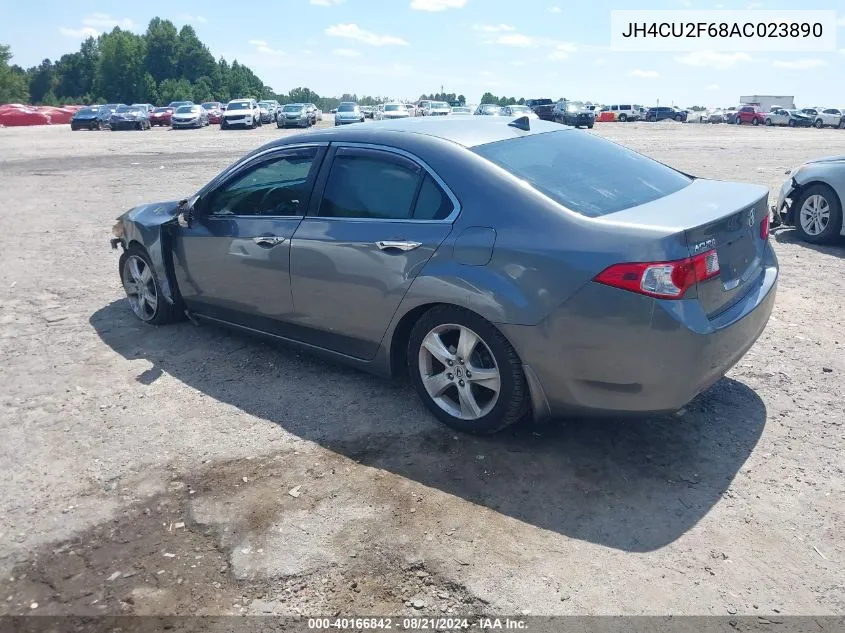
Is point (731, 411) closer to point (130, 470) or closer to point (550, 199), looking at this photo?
point (550, 199)

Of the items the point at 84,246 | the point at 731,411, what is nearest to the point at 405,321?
the point at 731,411

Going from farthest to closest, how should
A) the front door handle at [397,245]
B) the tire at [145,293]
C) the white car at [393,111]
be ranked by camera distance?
the white car at [393,111] → the tire at [145,293] → the front door handle at [397,245]

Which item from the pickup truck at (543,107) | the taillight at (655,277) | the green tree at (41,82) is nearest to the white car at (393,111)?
the pickup truck at (543,107)

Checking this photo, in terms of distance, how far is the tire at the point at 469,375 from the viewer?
143 inches

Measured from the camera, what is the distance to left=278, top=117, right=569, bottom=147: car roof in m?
4.11

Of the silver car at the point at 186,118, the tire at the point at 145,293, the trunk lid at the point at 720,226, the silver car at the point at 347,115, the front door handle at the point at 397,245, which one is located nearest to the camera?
the trunk lid at the point at 720,226

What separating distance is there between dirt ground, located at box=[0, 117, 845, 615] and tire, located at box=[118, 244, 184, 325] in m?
0.30

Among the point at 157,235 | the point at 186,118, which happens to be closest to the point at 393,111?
the point at 186,118

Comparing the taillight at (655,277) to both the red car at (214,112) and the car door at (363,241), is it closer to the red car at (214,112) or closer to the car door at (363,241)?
the car door at (363,241)

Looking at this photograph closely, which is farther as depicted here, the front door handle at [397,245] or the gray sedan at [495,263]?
the front door handle at [397,245]

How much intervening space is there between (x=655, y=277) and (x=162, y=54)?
423 feet

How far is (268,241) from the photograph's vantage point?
4.61 m

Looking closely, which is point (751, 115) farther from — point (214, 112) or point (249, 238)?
point (249, 238)

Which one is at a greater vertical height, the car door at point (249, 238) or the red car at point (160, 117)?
the red car at point (160, 117)
